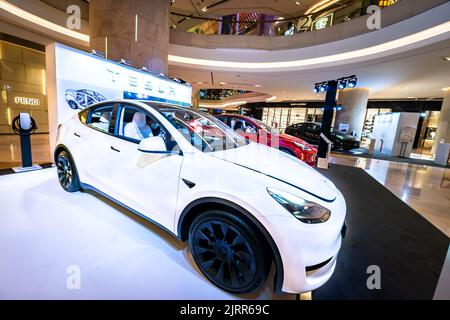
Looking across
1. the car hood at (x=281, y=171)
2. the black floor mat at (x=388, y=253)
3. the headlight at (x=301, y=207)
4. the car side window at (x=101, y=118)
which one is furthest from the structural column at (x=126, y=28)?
the black floor mat at (x=388, y=253)

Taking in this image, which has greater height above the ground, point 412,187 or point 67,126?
point 67,126

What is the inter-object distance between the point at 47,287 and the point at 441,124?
14644 millimetres

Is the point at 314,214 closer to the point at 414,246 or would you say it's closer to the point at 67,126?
the point at 414,246

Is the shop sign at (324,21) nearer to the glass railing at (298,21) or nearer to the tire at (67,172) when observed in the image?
the glass railing at (298,21)

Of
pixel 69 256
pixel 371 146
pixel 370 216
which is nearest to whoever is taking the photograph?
pixel 69 256

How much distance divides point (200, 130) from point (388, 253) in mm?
2216

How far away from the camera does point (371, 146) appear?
957cm

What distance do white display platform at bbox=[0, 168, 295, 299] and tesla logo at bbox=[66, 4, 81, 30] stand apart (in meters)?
6.59

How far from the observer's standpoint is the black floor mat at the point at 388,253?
1.52 meters

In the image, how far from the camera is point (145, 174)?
1.66 m

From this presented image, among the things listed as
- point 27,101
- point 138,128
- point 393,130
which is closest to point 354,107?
point 393,130

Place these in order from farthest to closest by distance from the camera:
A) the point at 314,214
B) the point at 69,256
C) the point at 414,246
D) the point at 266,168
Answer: the point at 414,246
the point at 69,256
the point at 266,168
the point at 314,214

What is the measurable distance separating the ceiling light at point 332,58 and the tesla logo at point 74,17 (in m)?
3.17
